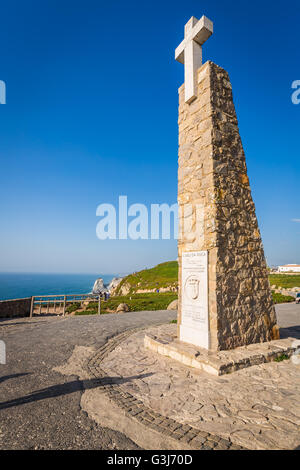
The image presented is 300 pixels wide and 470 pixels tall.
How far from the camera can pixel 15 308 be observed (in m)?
12.8

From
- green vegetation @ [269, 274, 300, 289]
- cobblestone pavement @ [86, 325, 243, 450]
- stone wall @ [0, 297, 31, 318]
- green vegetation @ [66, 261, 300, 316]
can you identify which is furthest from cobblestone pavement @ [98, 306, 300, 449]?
green vegetation @ [269, 274, 300, 289]

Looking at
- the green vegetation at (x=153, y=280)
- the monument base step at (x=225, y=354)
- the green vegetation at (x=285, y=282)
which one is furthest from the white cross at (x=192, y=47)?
the green vegetation at (x=153, y=280)

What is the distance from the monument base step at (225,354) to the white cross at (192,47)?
6.68 metres

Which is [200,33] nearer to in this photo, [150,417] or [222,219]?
[222,219]

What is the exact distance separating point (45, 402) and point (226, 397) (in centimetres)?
296

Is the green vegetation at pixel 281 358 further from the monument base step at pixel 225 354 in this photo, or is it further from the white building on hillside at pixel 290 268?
the white building on hillside at pixel 290 268

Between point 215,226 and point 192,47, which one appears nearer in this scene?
point 215,226

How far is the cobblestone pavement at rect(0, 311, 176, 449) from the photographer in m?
3.04

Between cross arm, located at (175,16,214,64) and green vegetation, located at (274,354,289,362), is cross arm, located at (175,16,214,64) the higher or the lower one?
the higher one

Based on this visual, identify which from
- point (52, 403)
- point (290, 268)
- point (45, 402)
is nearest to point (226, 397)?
point (52, 403)

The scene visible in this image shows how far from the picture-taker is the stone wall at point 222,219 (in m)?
6.02

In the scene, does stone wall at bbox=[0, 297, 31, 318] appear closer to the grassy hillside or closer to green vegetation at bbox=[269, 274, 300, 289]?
the grassy hillside

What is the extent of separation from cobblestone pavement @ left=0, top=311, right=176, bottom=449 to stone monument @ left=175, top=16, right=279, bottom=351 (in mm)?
3065
